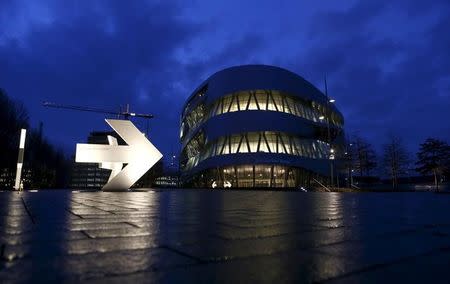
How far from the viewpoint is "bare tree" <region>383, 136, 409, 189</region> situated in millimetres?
58656

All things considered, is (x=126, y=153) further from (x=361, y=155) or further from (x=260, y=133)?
(x=361, y=155)

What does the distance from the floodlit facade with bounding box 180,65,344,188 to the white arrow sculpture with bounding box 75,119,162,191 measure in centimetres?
3276

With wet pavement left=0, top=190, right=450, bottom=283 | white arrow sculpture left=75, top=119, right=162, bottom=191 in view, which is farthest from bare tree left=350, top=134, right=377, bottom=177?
wet pavement left=0, top=190, right=450, bottom=283

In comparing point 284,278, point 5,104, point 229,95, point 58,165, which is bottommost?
point 284,278

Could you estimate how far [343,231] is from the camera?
4246mm

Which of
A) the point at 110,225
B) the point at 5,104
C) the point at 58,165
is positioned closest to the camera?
the point at 110,225

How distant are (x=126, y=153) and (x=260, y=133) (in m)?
38.3

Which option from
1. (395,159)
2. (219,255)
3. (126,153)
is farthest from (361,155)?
(219,255)

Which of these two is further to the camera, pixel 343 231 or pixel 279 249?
pixel 343 231

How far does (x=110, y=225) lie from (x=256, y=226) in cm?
192

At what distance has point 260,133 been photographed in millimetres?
58531

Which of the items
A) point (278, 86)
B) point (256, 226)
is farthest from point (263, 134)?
point (256, 226)

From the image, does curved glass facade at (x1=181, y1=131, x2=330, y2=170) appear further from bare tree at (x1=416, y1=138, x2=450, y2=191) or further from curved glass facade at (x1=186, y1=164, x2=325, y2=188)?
bare tree at (x1=416, y1=138, x2=450, y2=191)

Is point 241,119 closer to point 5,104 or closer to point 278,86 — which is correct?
point 278,86
